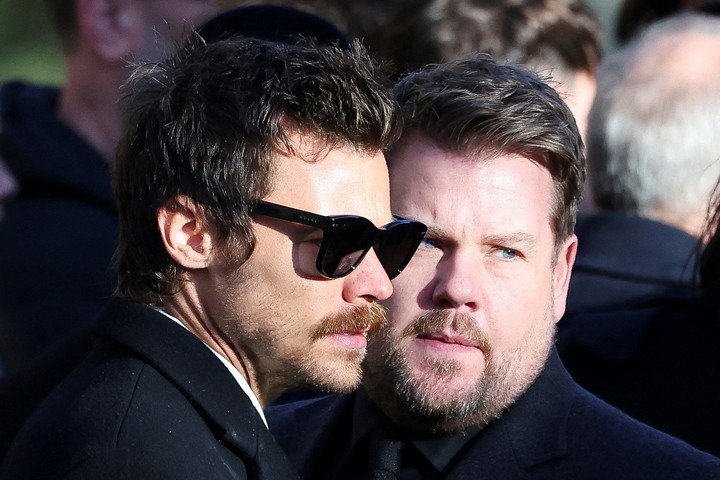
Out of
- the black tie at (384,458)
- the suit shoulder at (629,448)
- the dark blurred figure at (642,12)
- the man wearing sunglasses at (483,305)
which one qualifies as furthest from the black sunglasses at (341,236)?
the dark blurred figure at (642,12)

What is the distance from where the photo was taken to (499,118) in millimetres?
2781

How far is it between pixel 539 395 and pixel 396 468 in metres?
0.36

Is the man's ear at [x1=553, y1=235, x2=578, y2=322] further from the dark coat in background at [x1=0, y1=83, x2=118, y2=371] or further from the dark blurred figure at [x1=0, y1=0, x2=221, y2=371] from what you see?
→ the dark coat in background at [x1=0, y1=83, x2=118, y2=371]

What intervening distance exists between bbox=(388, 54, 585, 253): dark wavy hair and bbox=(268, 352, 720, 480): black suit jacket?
14.3 inches

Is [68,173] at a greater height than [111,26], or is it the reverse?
[111,26]

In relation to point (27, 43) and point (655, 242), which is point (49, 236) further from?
point (27, 43)

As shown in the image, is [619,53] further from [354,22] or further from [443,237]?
[443,237]

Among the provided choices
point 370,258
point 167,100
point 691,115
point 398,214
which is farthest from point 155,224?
point 691,115

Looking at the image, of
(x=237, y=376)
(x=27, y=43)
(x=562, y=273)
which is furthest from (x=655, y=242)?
(x=27, y=43)

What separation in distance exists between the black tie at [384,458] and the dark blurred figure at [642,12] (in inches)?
143

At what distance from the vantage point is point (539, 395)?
2.84 m

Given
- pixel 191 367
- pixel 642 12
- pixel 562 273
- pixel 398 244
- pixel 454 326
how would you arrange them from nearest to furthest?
pixel 191 367
pixel 398 244
pixel 454 326
pixel 562 273
pixel 642 12

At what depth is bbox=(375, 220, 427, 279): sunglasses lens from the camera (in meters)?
2.57

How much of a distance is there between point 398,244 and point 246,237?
348 mm
